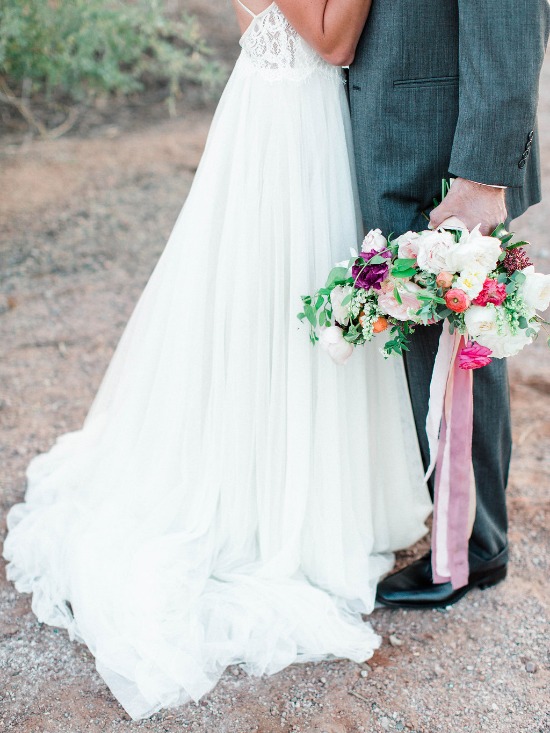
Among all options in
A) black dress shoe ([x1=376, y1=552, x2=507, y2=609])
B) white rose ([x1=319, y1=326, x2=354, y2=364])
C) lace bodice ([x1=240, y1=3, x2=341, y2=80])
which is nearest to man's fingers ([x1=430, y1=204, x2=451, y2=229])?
white rose ([x1=319, y1=326, x2=354, y2=364])

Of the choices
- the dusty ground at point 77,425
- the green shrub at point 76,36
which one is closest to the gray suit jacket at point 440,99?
the dusty ground at point 77,425

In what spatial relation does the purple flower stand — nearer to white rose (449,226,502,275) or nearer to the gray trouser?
white rose (449,226,502,275)

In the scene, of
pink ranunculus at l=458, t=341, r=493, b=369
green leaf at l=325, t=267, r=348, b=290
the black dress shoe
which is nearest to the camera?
pink ranunculus at l=458, t=341, r=493, b=369

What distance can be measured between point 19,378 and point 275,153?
2.07 meters

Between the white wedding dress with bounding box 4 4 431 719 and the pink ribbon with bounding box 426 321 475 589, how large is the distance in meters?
0.22

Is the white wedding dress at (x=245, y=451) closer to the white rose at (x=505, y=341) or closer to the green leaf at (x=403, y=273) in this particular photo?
the green leaf at (x=403, y=273)

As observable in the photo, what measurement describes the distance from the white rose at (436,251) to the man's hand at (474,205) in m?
0.14

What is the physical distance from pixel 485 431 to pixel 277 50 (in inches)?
47.9

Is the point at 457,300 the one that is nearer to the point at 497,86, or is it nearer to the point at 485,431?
the point at 497,86

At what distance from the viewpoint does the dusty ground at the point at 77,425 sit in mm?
2156

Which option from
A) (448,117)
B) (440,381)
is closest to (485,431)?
(440,381)

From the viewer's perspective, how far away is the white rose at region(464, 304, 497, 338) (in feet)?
6.04

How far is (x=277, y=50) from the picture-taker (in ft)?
6.82

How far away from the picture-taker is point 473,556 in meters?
2.52
